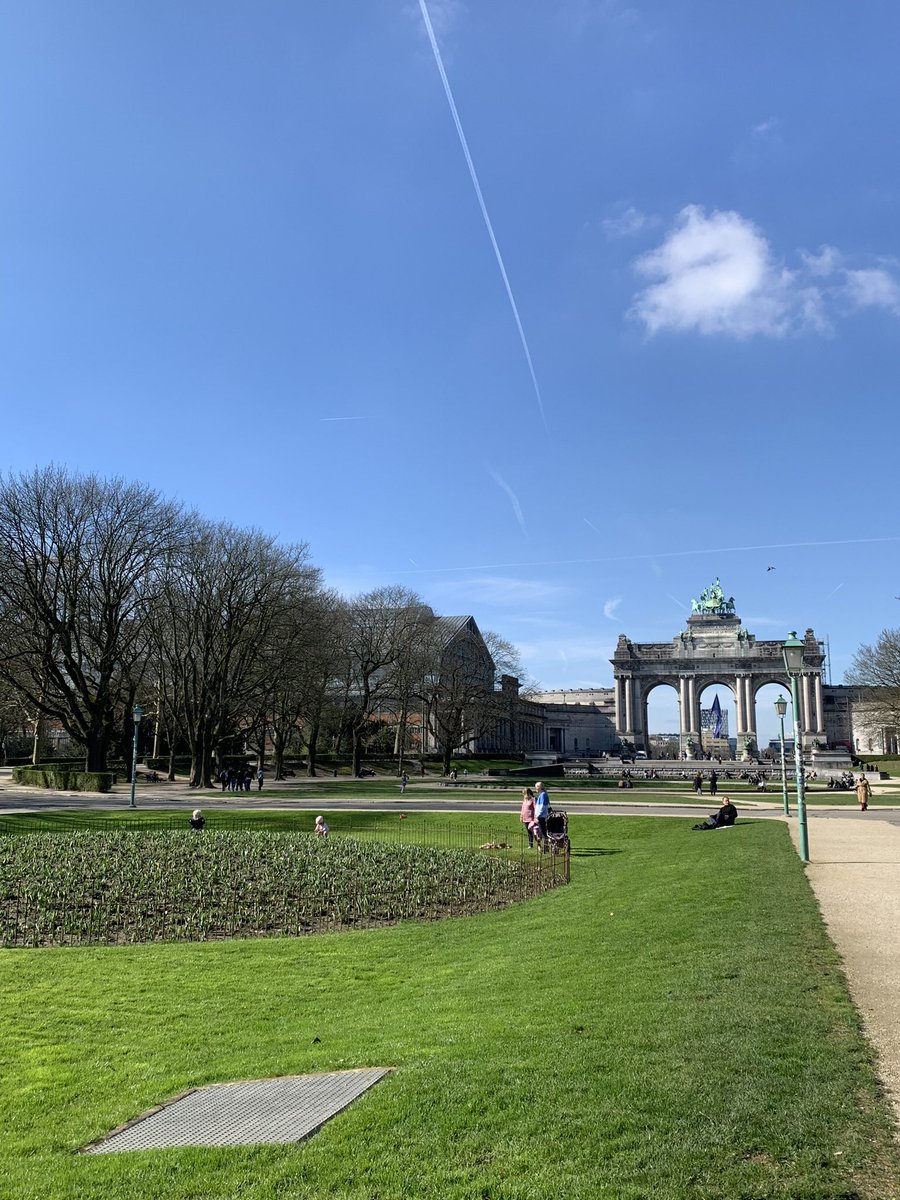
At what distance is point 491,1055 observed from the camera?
7.31 m

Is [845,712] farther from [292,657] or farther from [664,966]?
[664,966]

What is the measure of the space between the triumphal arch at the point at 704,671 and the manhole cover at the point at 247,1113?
136 meters

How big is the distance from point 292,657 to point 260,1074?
49.1 metres

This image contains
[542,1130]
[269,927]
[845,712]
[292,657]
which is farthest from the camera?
[845,712]

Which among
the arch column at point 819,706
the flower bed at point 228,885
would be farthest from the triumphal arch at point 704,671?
the flower bed at point 228,885

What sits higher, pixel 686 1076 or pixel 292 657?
pixel 292 657

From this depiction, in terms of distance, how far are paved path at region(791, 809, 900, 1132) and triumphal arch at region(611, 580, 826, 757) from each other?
391 ft

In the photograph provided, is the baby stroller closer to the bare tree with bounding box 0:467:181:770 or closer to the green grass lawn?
the green grass lawn

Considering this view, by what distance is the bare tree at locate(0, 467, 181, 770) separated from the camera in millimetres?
48000

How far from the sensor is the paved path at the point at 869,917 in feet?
24.7

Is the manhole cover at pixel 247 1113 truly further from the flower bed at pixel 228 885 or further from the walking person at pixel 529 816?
the walking person at pixel 529 816

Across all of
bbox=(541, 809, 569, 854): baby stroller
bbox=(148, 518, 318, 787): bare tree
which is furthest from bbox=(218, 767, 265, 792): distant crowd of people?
bbox=(541, 809, 569, 854): baby stroller

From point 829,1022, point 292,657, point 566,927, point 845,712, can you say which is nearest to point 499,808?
point 292,657

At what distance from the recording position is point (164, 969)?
1226 cm
